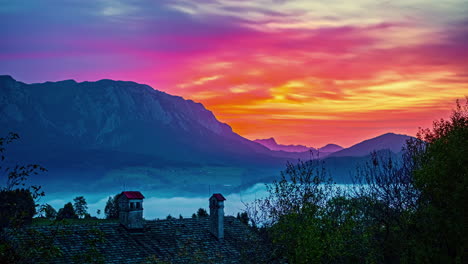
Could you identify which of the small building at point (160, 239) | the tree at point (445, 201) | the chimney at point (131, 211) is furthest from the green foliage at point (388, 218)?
the chimney at point (131, 211)

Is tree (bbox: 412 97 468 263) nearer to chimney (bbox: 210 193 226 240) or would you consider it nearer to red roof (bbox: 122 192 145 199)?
chimney (bbox: 210 193 226 240)

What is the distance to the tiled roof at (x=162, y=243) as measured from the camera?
33.4 m

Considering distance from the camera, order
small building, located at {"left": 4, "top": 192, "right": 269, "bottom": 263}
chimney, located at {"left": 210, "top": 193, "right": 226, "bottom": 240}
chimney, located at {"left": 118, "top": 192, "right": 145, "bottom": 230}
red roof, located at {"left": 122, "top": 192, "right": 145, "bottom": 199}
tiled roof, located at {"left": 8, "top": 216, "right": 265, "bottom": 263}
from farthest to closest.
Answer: chimney, located at {"left": 210, "top": 193, "right": 226, "bottom": 240} → red roof, located at {"left": 122, "top": 192, "right": 145, "bottom": 199} → chimney, located at {"left": 118, "top": 192, "right": 145, "bottom": 230} → tiled roof, located at {"left": 8, "top": 216, "right": 265, "bottom": 263} → small building, located at {"left": 4, "top": 192, "right": 269, "bottom": 263}

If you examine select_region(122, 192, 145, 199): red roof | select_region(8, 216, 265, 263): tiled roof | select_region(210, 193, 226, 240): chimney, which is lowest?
select_region(8, 216, 265, 263): tiled roof

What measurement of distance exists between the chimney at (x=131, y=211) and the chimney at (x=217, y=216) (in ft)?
20.1

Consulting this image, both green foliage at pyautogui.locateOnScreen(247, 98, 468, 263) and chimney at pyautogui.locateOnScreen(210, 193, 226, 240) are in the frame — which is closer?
green foliage at pyautogui.locateOnScreen(247, 98, 468, 263)

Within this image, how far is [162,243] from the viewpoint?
126ft

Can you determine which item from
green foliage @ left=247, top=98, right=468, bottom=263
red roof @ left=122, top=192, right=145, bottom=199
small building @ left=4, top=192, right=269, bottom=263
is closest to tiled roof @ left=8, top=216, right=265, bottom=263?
small building @ left=4, top=192, right=269, bottom=263

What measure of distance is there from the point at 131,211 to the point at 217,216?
7374 millimetres

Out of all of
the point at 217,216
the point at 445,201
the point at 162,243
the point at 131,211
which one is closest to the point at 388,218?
the point at 445,201

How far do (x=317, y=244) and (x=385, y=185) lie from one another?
13885mm

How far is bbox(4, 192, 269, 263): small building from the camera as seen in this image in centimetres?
3325

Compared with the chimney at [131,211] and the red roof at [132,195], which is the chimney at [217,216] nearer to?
the chimney at [131,211]

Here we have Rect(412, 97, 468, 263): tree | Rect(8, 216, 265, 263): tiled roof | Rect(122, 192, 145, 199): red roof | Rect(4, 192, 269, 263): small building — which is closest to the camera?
Rect(412, 97, 468, 263): tree
